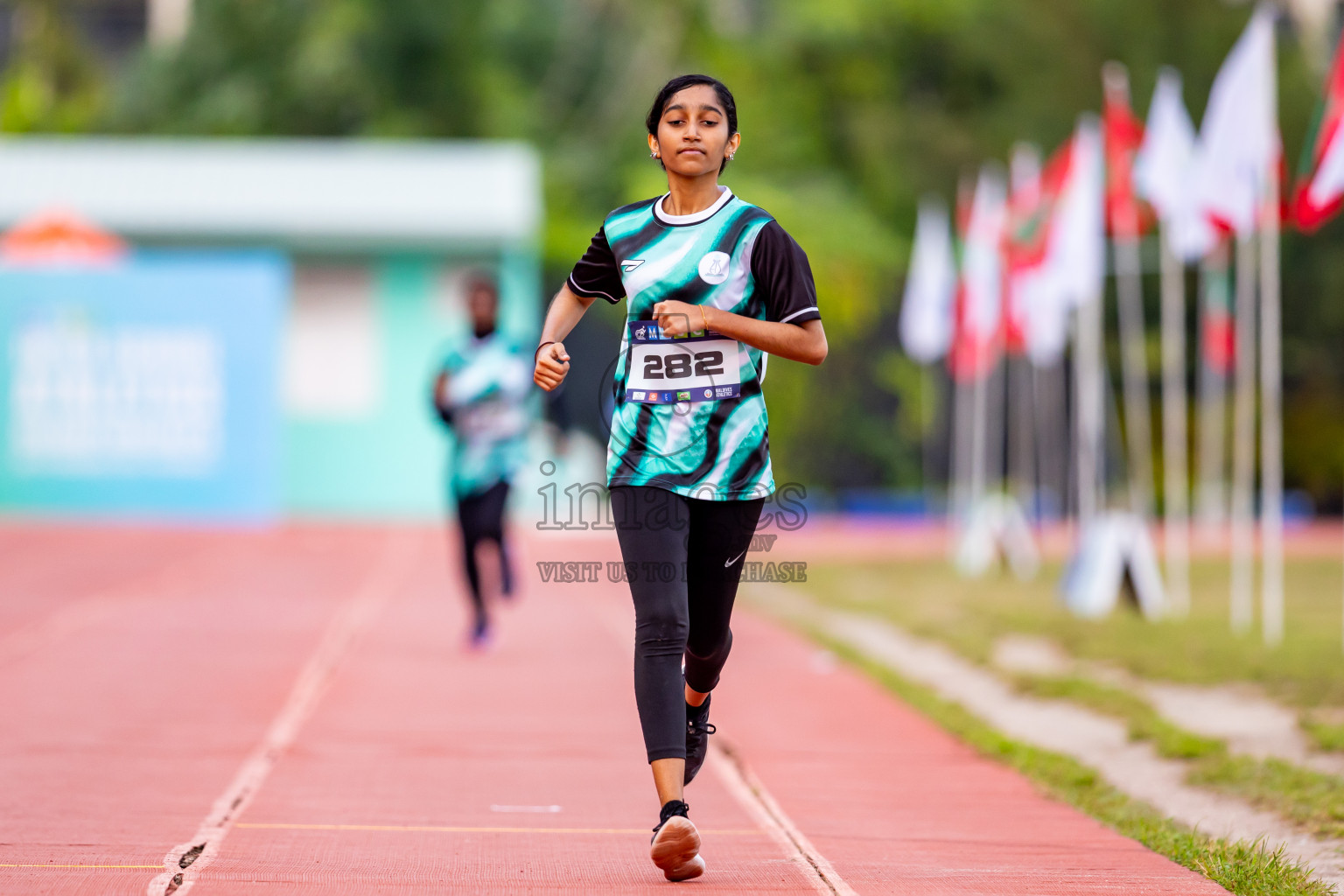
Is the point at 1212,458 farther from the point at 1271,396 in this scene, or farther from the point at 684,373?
the point at 684,373

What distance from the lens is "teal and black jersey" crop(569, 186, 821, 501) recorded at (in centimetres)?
462

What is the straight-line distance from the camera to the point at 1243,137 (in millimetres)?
11219

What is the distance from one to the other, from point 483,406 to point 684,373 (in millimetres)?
5374

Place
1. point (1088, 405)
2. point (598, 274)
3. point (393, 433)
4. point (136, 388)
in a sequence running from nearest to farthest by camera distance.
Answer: point (598, 274) < point (1088, 405) < point (136, 388) < point (393, 433)

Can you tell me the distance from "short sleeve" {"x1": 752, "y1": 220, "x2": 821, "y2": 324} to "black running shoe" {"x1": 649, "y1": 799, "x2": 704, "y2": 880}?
4.16ft

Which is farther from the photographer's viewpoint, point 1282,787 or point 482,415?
point 482,415

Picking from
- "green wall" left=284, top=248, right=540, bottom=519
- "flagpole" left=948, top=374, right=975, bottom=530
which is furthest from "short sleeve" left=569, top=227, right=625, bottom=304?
"green wall" left=284, top=248, right=540, bottom=519

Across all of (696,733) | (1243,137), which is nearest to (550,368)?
(696,733)

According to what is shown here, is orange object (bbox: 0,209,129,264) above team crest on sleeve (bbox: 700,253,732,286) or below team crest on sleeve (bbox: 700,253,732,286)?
above

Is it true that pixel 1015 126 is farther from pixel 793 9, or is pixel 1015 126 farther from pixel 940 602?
pixel 940 602

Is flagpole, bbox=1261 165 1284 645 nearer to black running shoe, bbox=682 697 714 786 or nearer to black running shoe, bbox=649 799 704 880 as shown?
black running shoe, bbox=682 697 714 786

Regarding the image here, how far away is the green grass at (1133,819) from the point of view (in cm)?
462

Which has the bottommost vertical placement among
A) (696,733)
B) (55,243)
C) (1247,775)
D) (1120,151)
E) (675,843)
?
(1247,775)

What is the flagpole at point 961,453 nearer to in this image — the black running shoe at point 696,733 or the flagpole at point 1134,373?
the flagpole at point 1134,373
